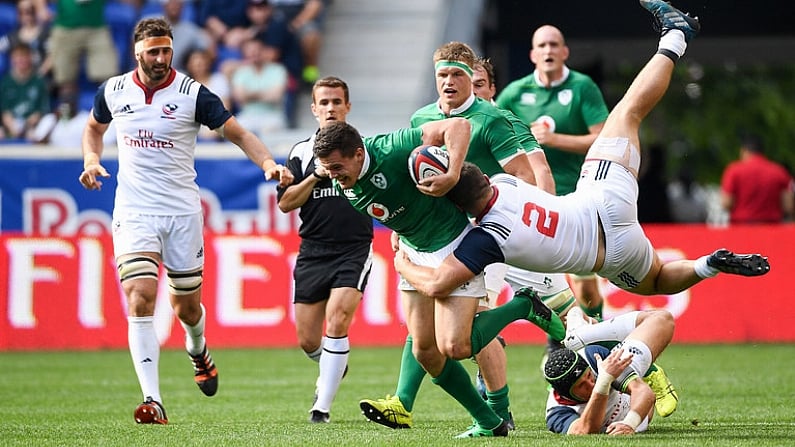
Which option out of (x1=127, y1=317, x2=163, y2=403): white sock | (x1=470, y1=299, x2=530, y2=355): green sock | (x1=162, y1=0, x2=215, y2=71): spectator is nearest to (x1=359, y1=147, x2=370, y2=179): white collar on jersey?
(x1=470, y1=299, x2=530, y2=355): green sock

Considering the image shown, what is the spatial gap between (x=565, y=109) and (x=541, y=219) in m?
3.84

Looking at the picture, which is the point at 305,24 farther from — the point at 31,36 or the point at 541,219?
the point at 541,219

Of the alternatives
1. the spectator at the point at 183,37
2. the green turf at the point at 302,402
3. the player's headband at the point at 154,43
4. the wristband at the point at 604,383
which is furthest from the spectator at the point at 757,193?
the wristband at the point at 604,383

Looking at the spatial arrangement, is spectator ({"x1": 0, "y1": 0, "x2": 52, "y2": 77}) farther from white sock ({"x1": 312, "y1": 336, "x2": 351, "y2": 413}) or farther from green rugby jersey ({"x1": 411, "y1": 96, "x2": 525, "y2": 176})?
green rugby jersey ({"x1": 411, "y1": 96, "x2": 525, "y2": 176})

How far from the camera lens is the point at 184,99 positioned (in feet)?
29.7

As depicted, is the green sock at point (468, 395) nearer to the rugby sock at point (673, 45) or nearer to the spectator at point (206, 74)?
the rugby sock at point (673, 45)

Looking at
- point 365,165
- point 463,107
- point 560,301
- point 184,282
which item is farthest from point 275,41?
point 365,165

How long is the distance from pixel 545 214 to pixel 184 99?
300 centimetres

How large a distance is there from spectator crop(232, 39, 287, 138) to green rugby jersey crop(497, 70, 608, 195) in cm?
896

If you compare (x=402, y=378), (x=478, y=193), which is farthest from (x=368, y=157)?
(x=402, y=378)

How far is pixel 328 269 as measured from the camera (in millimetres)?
9188

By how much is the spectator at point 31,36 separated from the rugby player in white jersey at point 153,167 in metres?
11.9

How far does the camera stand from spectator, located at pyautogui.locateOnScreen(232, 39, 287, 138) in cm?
1959

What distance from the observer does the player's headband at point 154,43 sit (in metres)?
8.87
